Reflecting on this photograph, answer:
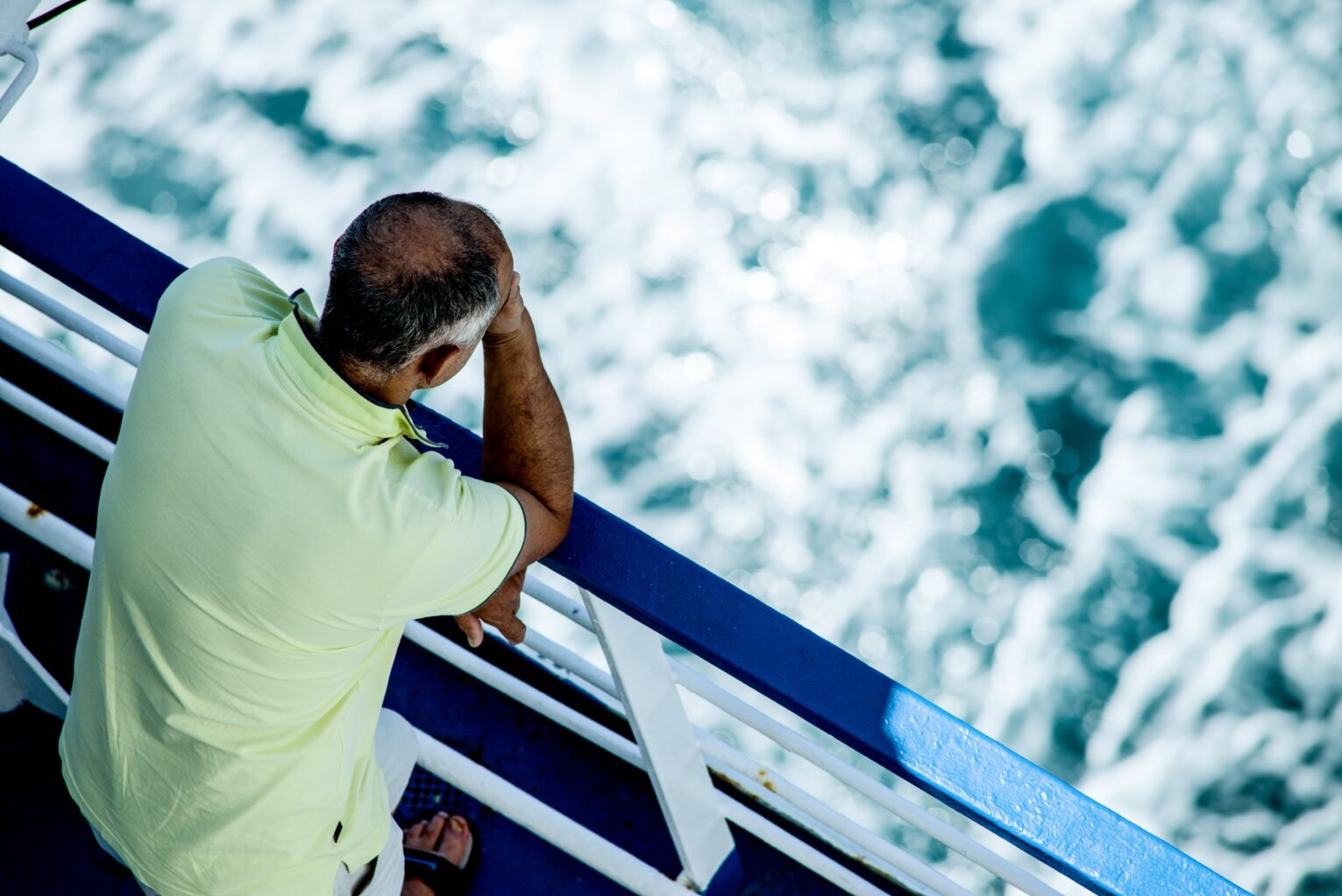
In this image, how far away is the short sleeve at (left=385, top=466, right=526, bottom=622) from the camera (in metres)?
1.26

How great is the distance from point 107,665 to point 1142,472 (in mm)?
4481

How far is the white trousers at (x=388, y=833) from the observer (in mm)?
1605

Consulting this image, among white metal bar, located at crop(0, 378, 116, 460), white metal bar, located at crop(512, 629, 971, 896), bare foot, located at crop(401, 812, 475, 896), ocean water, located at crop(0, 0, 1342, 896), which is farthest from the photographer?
ocean water, located at crop(0, 0, 1342, 896)

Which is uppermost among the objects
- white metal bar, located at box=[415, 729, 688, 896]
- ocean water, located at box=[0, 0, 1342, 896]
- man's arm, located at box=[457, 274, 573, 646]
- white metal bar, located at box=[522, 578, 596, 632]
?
ocean water, located at box=[0, 0, 1342, 896]

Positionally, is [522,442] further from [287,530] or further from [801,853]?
[801,853]

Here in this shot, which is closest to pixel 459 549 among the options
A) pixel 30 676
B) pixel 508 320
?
pixel 508 320

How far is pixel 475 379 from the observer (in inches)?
202

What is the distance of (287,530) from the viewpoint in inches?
47.9

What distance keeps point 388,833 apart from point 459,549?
591mm

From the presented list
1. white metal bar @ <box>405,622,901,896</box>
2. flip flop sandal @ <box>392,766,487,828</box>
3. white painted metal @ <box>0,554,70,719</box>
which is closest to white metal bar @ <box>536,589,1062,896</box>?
white metal bar @ <box>405,622,901,896</box>

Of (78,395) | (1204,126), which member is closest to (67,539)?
(78,395)

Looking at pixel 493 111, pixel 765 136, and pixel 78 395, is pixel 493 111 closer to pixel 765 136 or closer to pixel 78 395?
pixel 765 136

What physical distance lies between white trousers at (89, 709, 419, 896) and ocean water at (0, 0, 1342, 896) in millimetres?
2918

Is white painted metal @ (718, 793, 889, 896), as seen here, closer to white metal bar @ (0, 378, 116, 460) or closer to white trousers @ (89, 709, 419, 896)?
white trousers @ (89, 709, 419, 896)
